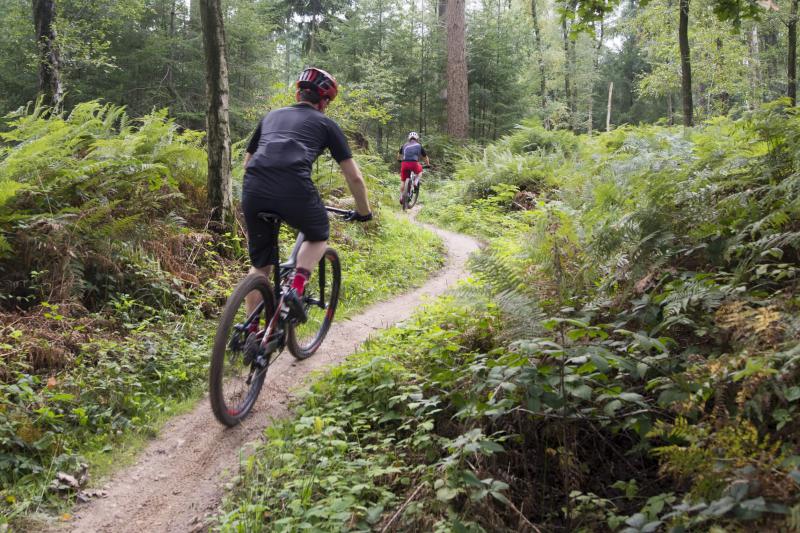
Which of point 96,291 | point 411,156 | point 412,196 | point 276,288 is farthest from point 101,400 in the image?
point 412,196

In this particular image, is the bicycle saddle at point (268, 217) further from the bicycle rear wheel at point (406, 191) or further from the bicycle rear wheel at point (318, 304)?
the bicycle rear wheel at point (406, 191)

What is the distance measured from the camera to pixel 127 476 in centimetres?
369

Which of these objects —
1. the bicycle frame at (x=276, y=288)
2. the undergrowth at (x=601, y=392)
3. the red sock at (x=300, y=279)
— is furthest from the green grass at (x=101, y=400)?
the red sock at (x=300, y=279)

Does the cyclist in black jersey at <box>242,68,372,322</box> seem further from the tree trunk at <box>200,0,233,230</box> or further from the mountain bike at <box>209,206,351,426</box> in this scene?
the tree trunk at <box>200,0,233,230</box>

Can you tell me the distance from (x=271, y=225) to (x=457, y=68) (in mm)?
17860

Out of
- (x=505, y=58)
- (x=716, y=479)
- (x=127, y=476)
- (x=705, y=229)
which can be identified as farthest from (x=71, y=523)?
(x=505, y=58)

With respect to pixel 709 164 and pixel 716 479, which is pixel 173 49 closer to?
pixel 709 164

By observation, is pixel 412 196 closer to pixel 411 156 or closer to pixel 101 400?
pixel 411 156

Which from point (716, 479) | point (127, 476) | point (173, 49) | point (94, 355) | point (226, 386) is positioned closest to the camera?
point (716, 479)

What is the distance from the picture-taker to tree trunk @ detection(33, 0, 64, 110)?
396 inches

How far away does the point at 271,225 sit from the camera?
14.6ft

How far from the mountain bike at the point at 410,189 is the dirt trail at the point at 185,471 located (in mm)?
10783

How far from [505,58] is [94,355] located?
21.3 m

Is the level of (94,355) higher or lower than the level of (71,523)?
higher
